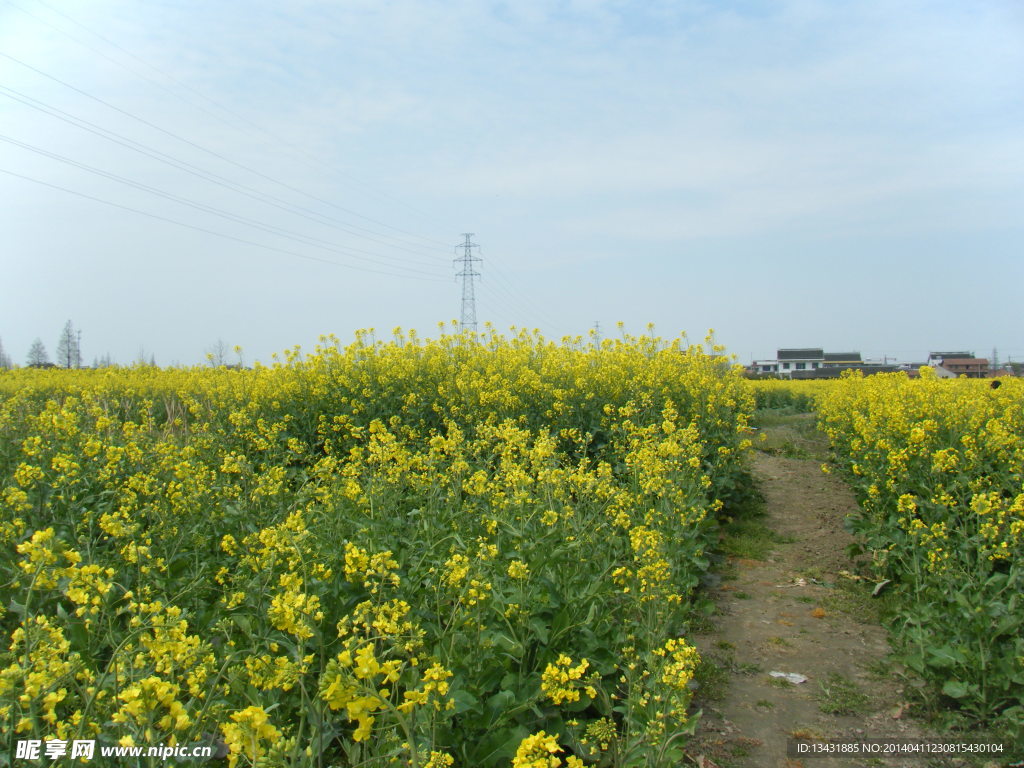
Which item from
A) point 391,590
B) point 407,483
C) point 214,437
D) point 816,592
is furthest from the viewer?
point 214,437

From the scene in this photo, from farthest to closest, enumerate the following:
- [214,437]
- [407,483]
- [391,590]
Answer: [214,437], [407,483], [391,590]

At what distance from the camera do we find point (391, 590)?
9.89 ft

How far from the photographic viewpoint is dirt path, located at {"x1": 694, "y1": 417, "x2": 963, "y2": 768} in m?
3.29

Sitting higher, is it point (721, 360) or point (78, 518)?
point (721, 360)

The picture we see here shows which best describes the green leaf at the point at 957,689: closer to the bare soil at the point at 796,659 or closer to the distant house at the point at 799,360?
the bare soil at the point at 796,659

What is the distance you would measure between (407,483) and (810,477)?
23.3 feet

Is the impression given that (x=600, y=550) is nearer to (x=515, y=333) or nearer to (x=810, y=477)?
(x=515, y=333)

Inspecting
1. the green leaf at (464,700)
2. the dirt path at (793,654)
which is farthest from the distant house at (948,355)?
the green leaf at (464,700)

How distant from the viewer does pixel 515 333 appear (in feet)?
32.1

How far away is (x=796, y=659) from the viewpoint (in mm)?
4156

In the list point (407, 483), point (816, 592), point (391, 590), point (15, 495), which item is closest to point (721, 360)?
point (816, 592)

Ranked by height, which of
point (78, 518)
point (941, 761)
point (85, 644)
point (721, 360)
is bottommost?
point (941, 761)

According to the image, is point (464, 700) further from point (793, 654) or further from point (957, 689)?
point (793, 654)

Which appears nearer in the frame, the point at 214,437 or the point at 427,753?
the point at 427,753
